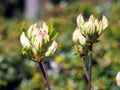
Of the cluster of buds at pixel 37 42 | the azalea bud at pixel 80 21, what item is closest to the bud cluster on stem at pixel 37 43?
the cluster of buds at pixel 37 42

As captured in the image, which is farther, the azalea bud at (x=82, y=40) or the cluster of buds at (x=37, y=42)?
the azalea bud at (x=82, y=40)

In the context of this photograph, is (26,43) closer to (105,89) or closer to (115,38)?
(105,89)

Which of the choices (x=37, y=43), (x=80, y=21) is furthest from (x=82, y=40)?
(x=37, y=43)

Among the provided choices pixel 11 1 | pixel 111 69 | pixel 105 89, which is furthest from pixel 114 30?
pixel 11 1

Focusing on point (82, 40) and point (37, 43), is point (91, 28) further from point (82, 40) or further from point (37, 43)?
point (37, 43)

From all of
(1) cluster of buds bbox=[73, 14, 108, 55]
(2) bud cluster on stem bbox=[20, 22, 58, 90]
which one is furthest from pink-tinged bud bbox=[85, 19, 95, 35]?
(2) bud cluster on stem bbox=[20, 22, 58, 90]

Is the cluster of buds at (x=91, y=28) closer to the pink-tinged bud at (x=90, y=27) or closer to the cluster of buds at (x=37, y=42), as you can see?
the pink-tinged bud at (x=90, y=27)

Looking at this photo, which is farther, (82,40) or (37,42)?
(82,40)

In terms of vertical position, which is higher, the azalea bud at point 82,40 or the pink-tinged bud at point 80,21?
the pink-tinged bud at point 80,21
